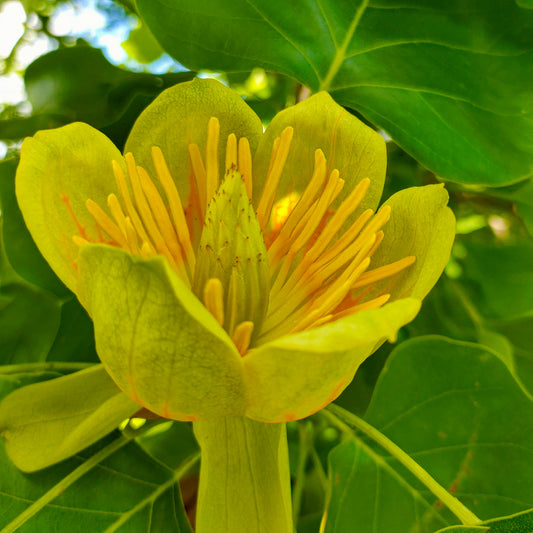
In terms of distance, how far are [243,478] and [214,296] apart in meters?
0.19

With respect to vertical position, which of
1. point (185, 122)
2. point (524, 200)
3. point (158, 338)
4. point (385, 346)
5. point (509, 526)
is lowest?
point (385, 346)

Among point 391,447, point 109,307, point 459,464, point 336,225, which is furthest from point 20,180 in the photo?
point 459,464

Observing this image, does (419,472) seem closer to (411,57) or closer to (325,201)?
(325,201)

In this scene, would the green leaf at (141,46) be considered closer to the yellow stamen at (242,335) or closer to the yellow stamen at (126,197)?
the yellow stamen at (126,197)

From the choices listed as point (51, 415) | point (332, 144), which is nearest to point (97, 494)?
point (51, 415)

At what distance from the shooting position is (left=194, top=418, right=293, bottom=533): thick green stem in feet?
2.03

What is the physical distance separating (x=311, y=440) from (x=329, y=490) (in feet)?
0.98

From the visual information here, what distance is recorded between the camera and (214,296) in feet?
2.03

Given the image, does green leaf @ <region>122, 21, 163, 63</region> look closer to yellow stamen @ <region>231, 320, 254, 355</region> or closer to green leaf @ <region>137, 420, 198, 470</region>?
green leaf @ <region>137, 420, 198, 470</region>

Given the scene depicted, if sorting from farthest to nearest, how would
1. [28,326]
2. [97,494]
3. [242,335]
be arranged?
[28,326], [97,494], [242,335]

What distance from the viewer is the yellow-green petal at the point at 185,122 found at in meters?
0.76

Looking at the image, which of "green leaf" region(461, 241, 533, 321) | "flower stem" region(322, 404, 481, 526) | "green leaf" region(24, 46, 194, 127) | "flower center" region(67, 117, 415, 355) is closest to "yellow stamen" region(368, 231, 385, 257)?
"flower center" region(67, 117, 415, 355)

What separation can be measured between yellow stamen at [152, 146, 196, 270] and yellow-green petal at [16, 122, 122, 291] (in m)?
0.07

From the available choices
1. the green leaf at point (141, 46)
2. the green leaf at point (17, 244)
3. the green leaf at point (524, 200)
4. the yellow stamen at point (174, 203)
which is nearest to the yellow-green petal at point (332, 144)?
the yellow stamen at point (174, 203)
